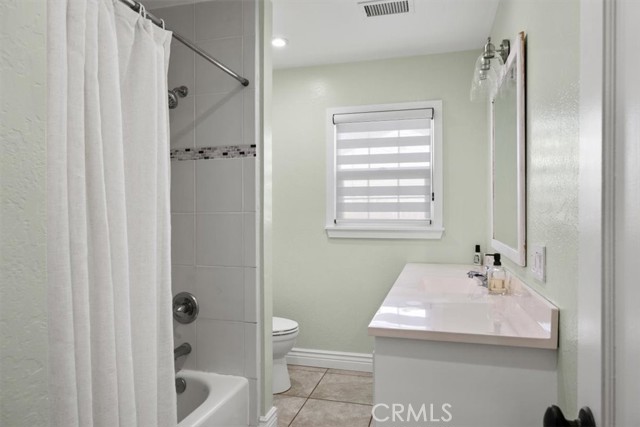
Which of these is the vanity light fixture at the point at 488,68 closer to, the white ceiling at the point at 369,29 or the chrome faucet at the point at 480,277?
the white ceiling at the point at 369,29

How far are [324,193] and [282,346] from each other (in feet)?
4.09

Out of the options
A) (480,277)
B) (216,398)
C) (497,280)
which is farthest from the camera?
(480,277)

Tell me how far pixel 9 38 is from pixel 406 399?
1.33 meters

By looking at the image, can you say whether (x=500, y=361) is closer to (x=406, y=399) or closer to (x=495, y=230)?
(x=406, y=399)

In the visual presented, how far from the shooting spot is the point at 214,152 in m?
2.06

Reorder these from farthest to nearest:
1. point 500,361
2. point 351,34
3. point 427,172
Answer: point 427,172
point 351,34
point 500,361

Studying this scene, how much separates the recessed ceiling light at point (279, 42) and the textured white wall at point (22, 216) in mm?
2465

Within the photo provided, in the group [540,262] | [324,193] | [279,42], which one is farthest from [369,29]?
[540,262]

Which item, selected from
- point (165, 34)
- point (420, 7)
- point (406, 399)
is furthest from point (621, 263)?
point (420, 7)

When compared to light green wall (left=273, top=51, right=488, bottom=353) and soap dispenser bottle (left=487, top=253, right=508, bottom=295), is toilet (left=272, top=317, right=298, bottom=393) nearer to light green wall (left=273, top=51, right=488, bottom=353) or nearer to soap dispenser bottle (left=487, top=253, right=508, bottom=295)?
light green wall (left=273, top=51, right=488, bottom=353)

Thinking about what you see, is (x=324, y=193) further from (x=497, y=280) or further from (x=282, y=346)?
(x=497, y=280)

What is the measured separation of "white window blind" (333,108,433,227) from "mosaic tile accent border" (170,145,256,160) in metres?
1.37

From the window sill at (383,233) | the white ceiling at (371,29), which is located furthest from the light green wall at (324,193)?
the white ceiling at (371,29)

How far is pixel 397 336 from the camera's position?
52.0 inches
